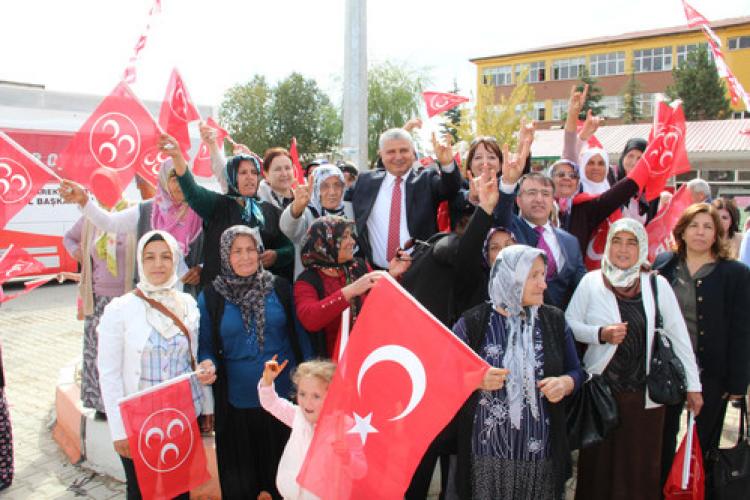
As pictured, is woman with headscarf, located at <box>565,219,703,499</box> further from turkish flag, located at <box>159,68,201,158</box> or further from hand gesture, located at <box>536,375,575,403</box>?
turkish flag, located at <box>159,68,201,158</box>

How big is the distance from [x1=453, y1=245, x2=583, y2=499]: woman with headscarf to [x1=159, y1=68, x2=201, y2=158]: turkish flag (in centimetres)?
294

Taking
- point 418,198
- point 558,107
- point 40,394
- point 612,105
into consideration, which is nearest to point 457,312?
point 418,198

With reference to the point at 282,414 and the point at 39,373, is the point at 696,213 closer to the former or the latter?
the point at 282,414

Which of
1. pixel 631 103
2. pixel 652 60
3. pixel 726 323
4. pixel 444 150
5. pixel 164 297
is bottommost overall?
pixel 726 323

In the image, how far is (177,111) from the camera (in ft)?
15.8

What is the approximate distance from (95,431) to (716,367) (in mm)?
4430

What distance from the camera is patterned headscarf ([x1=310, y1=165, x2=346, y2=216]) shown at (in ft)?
13.9

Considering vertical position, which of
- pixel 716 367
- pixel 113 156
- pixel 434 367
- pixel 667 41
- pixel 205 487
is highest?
pixel 667 41

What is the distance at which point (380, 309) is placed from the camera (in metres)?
2.56

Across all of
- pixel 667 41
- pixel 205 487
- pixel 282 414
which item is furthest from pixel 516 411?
pixel 667 41

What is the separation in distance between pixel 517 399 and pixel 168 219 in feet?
9.59

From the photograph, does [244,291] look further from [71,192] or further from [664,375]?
[664,375]

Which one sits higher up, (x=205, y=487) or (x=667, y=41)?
(x=667, y=41)

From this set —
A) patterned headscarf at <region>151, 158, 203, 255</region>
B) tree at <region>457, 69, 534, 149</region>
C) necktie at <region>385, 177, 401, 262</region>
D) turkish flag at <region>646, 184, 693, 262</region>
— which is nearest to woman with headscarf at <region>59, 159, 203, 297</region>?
patterned headscarf at <region>151, 158, 203, 255</region>
